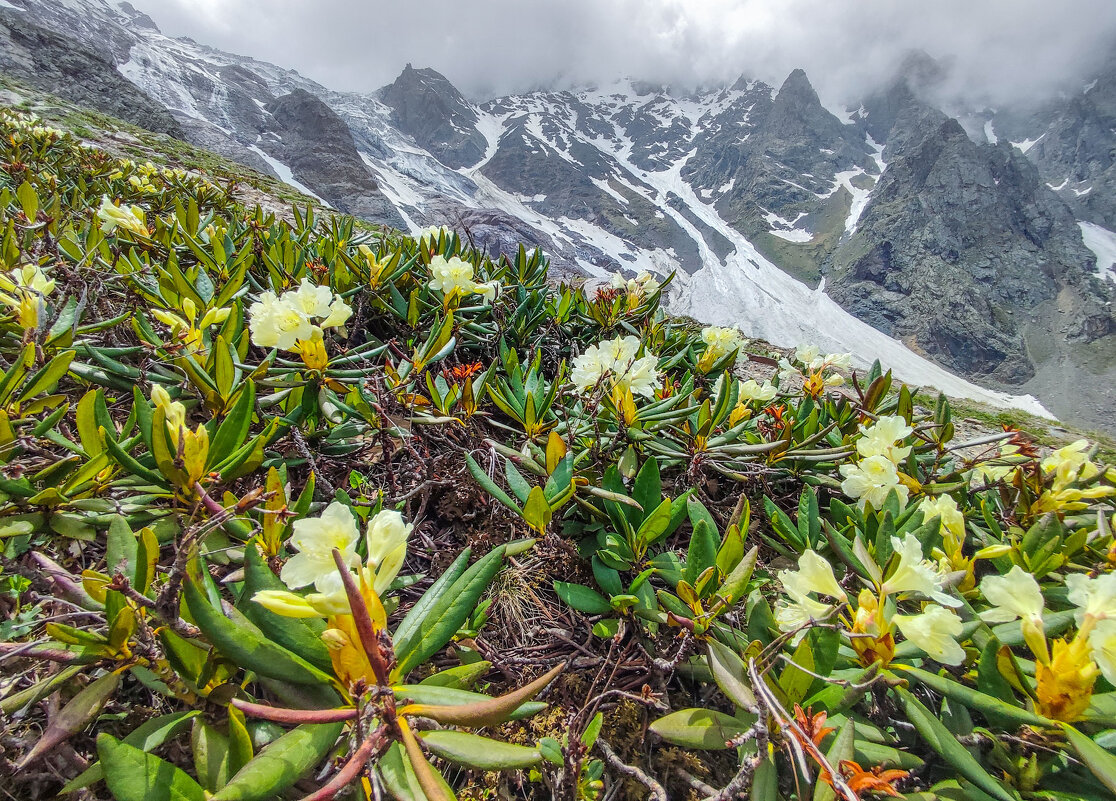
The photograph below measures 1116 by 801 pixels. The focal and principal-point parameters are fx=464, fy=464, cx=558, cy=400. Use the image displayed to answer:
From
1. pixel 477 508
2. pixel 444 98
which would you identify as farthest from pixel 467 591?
pixel 444 98

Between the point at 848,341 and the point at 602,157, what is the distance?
86.8 metres

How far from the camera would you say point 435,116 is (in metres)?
121

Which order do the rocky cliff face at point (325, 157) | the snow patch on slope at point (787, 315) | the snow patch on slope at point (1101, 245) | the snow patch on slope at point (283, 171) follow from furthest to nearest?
the snow patch on slope at point (1101, 245) → the snow patch on slope at point (787, 315) → the snow patch on slope at point (283, 171) → the rocky cliff face at point (325, 157)

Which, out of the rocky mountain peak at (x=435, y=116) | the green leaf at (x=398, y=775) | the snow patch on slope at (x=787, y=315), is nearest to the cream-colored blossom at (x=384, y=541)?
the green leaf at (x=398, y=775)

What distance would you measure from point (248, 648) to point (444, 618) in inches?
11.6

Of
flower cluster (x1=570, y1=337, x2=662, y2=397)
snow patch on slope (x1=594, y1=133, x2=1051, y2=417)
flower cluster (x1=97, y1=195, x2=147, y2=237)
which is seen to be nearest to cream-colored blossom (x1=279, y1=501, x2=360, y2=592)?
flower cluster (x1=570, y1=337, x2=662, y2=397)

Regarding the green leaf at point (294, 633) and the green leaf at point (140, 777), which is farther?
the green leaf at point (294, 633)

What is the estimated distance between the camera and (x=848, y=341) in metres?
52.2

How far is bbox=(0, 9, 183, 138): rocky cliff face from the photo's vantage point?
596 inches

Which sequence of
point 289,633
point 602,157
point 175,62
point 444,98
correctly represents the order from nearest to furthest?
point 289,633 < point 175,62 < point 602,157 < point 444,98

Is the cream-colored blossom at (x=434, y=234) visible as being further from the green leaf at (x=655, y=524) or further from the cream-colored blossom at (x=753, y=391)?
the green leaf at (x=655, y=524)

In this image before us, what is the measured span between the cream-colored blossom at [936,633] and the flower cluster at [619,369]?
839 mm

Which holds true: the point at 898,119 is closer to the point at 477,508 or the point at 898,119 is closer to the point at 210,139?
the point at 210,139

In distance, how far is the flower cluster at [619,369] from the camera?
1.43 metres
